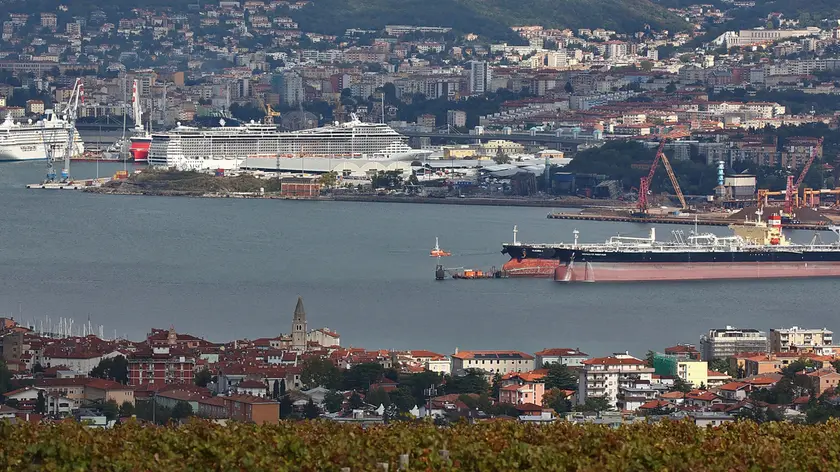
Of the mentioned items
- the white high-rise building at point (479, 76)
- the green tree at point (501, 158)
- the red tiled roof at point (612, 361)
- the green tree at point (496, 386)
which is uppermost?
the white high-rise building at point (479, 76)

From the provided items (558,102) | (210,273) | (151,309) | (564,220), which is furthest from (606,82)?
(151,309)

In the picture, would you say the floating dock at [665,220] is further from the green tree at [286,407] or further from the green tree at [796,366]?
the green tree at [286,407]

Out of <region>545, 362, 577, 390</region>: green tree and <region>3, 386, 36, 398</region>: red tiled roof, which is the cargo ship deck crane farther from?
<region>3, 386, 36, 398</region>: red tiled roof

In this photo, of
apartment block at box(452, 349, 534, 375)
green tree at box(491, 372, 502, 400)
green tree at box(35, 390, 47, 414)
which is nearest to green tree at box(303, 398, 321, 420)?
green tree at box(491, 372, 502, 400)

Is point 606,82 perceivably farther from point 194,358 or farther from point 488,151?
point 194,358

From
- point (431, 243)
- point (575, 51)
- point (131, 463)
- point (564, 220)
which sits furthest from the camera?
point (575, 51)

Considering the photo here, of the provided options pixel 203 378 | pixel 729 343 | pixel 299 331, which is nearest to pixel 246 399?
pixel 203 378

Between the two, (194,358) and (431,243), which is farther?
(431,243)

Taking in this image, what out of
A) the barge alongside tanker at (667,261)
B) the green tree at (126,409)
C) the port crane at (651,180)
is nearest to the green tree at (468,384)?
the green tree at (126,409)
